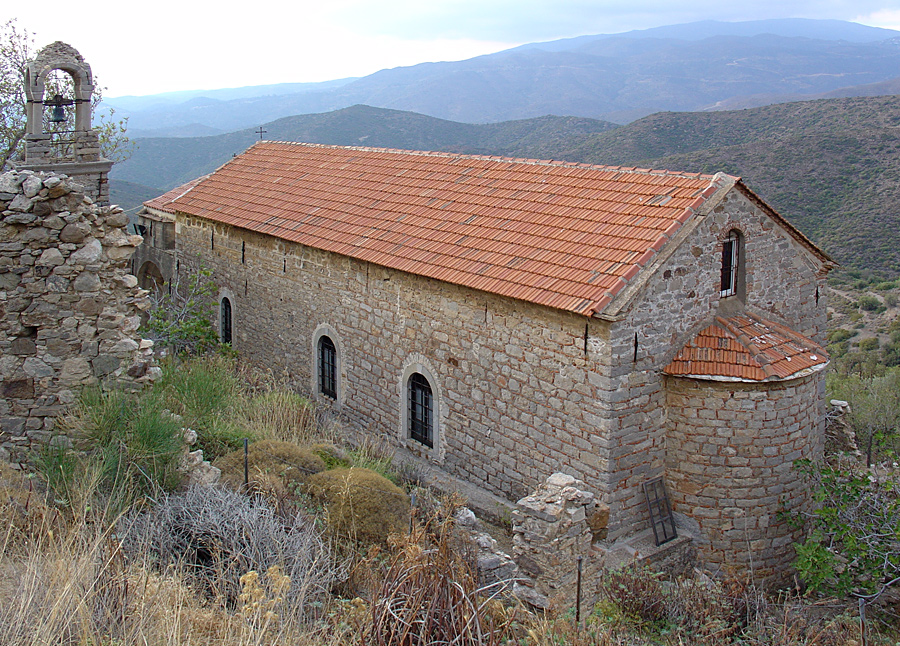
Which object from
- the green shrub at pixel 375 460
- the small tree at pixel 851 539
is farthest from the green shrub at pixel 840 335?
the green shrub at pixel 375 460

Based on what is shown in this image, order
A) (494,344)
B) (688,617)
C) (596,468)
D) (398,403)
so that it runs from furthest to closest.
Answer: (398,403), (494,344), (596,468), (688,617)

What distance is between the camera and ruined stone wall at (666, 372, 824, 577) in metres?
8.98

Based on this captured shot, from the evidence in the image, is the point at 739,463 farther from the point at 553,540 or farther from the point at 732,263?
the point at 553,540

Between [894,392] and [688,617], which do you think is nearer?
[688,617]

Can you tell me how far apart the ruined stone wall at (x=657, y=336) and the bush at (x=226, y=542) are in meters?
4.06

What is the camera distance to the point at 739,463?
9.05 meters

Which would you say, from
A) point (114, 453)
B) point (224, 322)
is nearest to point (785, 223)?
point (114, 453)

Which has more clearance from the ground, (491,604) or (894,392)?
(491,604)

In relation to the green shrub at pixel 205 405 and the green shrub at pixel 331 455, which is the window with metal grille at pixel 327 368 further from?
the green shrub at pixel 331 455

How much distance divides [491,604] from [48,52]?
478 inches

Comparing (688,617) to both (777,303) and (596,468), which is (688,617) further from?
(777,303)

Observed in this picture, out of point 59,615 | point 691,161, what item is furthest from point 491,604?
point 691,161

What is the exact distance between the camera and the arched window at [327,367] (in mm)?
13156

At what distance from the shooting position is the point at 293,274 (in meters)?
13.7
